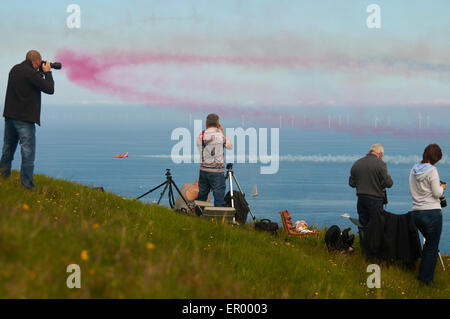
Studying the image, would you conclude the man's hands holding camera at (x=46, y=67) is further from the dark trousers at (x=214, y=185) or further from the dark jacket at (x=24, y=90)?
the dark trousers at (x=214, y=185)

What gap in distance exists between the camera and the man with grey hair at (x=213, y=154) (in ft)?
39.0

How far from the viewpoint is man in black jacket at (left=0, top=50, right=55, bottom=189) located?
33.4 feet

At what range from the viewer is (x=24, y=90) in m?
10.2

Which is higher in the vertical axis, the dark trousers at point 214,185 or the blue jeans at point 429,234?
the dark trousers at point 214,185

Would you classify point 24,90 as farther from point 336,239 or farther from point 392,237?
point 392,237

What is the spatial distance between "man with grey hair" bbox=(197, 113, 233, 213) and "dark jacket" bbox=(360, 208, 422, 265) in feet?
12.0

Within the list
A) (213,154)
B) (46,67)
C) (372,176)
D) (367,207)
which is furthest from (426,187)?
(46,67)

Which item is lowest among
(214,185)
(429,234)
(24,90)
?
(429,234)

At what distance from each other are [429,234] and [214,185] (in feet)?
16.4

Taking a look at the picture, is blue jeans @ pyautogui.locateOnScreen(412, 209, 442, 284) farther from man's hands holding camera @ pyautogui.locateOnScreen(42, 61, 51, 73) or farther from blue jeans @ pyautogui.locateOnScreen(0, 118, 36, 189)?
man's hands holding camera @ pyautogui.locateOnScreen(42, 61, 51, 73)

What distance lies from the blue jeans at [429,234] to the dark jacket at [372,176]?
1176 millimetres

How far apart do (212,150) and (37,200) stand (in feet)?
13.9

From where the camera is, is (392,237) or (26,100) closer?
(26,100)

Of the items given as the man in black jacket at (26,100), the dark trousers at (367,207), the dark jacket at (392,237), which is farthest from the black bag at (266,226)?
the man in black jacket at (26,100)
